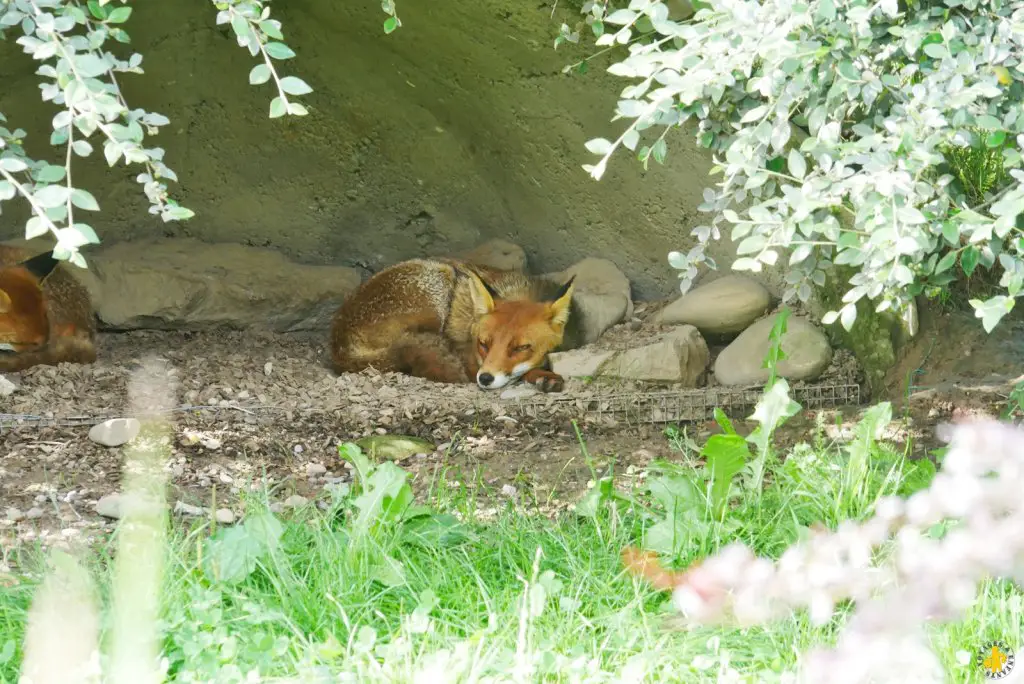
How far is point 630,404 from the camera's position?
529cm

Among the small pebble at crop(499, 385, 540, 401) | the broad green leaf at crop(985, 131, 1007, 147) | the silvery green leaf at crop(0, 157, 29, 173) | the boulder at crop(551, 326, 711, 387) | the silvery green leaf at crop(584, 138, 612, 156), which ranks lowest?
the small pebble at crop(499, 385, 540, 401)

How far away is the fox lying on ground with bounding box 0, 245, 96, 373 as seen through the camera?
6211mm

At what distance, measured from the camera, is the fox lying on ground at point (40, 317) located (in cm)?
621

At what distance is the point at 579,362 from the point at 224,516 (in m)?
2.68

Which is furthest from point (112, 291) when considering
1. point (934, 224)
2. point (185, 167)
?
point (934, 224)

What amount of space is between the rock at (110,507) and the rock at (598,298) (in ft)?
11.3

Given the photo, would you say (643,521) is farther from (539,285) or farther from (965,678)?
(539,285)

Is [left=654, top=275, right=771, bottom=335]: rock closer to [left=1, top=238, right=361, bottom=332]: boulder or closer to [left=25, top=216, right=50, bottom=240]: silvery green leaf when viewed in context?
[left=1, top=238, right=361, bottom=332]: boulder

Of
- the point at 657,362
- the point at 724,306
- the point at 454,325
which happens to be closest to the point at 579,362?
the point at 657,362

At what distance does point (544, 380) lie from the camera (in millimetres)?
6246

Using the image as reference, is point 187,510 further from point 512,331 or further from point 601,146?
point 512,331

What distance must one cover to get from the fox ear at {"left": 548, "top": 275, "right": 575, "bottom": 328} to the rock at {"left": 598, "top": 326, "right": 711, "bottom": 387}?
85 centimetres

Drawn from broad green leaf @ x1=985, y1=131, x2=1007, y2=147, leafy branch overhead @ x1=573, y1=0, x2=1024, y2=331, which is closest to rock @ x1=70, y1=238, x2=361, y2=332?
leafy branch overhead @ x1=573, y1=0, x2=1024, y2=331

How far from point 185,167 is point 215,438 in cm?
337
